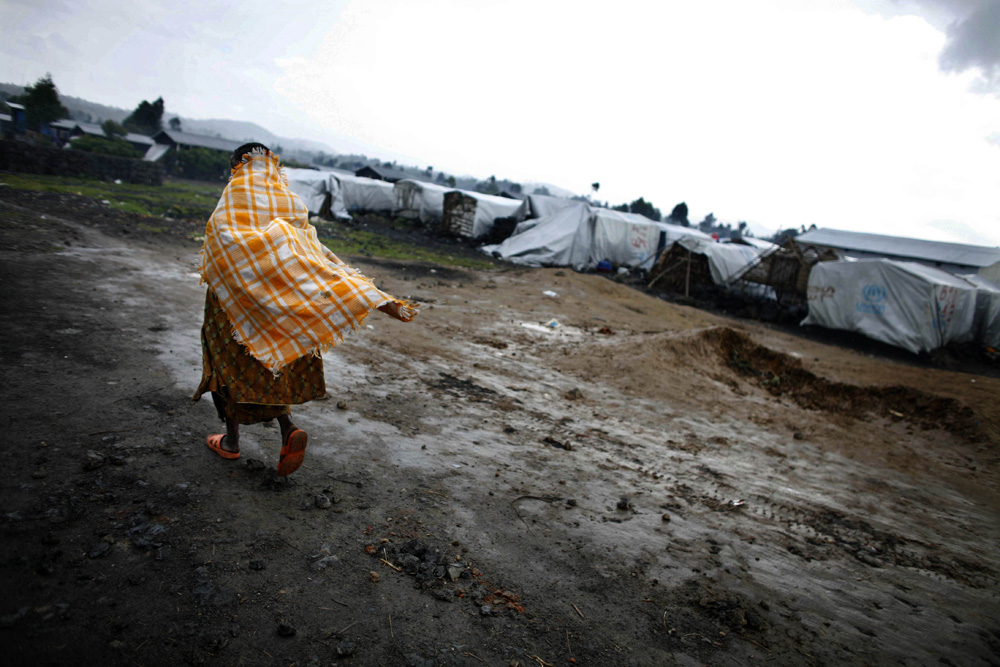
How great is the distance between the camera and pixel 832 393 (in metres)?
6.82

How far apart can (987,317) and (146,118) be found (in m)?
61.3

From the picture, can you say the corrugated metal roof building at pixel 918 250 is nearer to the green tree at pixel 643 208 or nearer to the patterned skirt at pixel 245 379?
the green tree at pixel 643 208

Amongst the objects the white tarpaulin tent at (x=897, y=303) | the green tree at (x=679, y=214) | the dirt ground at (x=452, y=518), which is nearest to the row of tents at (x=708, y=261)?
the white tarpaulin tent at (x=897, y=303)

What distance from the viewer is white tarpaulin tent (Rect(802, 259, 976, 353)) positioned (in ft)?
38.3

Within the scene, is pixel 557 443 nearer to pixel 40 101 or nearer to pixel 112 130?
pixel 40 101

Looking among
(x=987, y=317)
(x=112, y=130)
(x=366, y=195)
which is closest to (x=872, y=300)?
(x=987, y=317)

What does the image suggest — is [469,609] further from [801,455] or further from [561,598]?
[801,455]

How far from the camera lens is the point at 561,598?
2.13 meters

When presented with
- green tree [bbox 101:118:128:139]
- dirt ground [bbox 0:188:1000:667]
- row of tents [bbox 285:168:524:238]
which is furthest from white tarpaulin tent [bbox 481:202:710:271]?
green tree [bbox 101:118:128:139]

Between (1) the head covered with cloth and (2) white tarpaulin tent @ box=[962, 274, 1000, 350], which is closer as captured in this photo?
(1) the head covered with cloth

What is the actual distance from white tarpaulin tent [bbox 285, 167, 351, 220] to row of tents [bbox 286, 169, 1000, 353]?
48 millimetres

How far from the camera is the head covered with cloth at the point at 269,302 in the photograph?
2.20m

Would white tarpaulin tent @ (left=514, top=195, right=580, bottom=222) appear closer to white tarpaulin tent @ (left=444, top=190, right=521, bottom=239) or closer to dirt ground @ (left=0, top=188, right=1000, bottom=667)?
white tarpaulin tent @ (left=444, top=190, right=521, bottom=239)

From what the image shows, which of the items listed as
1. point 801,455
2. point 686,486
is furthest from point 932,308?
point 686,486
